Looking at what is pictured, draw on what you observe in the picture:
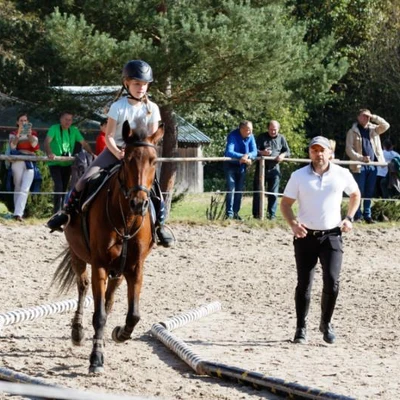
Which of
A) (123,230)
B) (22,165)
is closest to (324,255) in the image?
(123,230)

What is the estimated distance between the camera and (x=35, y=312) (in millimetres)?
10641

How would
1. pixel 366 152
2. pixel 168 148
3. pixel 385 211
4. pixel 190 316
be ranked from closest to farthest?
pixel 190 316, pixel 366 152, pixel 385 211, pixel 168 148

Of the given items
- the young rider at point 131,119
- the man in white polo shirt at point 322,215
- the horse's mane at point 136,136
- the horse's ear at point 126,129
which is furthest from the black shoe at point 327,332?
the horse's ear at point 126,129

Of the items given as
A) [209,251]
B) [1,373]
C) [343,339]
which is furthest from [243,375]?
[209,251]

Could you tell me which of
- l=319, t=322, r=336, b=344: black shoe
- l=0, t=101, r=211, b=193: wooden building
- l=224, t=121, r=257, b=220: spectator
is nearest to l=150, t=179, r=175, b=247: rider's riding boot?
l=319, t=322, r=336, b=344: black shoe

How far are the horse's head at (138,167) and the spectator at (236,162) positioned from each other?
9733 mm

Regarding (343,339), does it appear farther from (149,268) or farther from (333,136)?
(333,136)

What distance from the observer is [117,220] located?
851 centimetres

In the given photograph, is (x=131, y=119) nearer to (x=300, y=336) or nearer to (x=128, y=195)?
(x=128, y=195)

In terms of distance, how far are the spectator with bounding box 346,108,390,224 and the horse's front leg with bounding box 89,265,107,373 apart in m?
11.2

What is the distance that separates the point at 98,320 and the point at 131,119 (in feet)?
5.81

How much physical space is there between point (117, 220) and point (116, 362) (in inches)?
47.9

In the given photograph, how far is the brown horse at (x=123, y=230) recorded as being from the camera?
26.3 ft

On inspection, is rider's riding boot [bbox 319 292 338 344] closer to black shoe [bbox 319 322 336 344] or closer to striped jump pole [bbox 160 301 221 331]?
black shoe [bbox 319 322 336 344]
